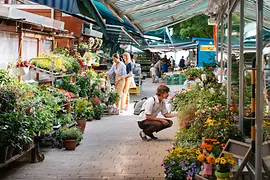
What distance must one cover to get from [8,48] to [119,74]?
19.6ft

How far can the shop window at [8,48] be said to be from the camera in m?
9.54

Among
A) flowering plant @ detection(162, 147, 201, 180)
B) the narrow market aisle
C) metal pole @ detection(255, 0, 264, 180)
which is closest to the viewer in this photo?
metal pole @ detection(255, 0, 264, 180)

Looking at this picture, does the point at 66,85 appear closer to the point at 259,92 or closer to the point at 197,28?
the point at 259,92

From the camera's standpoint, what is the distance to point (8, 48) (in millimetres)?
9852

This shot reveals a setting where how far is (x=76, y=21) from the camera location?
15.6 metres

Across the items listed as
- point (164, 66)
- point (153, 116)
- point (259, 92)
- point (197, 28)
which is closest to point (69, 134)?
point (153, 116)

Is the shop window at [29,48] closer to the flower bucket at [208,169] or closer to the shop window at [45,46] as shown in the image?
the shop window at [45,46]

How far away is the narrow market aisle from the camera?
7.27 meters

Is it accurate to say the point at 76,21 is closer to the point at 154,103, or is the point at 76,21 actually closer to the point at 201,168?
the point at 154,103

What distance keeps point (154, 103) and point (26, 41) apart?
10.4 ft

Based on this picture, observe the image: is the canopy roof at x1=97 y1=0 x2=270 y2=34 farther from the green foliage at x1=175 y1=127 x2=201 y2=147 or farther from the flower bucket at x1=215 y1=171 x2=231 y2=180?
the green foliage at x1=175 y1=127 x2=201 y2=147

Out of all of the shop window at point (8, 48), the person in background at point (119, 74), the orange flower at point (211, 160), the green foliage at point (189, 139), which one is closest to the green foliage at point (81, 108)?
the shop window at point (8, 48)

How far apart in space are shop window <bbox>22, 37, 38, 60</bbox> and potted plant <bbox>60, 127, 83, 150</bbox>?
7.63 feet

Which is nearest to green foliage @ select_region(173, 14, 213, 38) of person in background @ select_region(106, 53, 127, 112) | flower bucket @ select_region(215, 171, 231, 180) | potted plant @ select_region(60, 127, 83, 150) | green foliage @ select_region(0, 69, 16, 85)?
person in background @ select_region(106, 53, 127, 112)
